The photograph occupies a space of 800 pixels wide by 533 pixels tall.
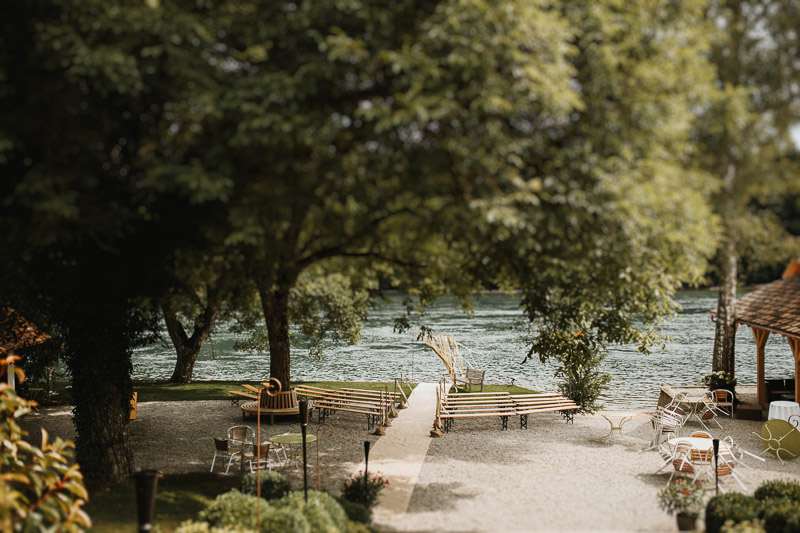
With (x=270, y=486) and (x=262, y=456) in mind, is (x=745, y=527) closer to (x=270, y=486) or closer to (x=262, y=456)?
(x=270, y=486)

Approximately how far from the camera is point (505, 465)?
1240 cm

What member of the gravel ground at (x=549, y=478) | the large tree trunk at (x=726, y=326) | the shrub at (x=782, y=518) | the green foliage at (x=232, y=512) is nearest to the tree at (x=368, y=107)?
the green foliage at (x=232, y=512)

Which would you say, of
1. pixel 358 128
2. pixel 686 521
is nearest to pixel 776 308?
pixel 686 521

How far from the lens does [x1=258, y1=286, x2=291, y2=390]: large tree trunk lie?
46.7 feet

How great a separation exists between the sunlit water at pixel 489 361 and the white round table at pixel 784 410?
19.6 ft

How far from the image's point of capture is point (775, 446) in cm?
1258

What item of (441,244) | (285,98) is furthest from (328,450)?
(285,98)

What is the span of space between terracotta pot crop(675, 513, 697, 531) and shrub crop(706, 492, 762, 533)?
9.6 inches

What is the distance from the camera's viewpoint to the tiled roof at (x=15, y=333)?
12.5m

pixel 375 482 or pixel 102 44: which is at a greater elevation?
pixel 102 44

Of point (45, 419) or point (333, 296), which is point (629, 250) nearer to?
point (333, 296)

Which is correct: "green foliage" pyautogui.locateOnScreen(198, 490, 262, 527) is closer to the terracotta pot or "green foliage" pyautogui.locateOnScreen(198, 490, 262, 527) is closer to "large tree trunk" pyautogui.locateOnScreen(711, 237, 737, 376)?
the terracotta pot

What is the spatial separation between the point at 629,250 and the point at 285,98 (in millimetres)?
4702

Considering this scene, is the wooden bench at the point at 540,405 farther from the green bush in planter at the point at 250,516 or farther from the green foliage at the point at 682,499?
the green bush in planter at the point at 250,516
